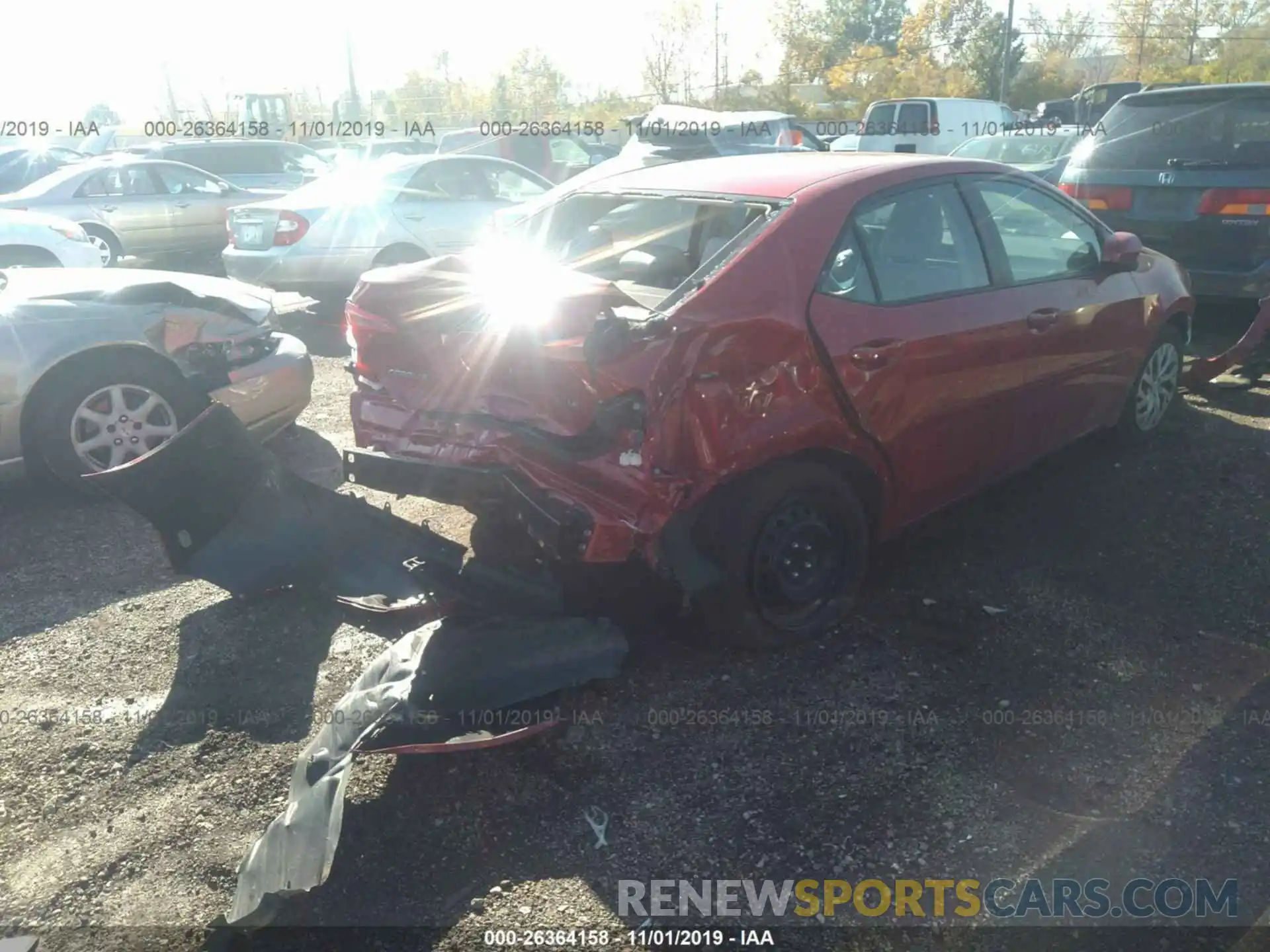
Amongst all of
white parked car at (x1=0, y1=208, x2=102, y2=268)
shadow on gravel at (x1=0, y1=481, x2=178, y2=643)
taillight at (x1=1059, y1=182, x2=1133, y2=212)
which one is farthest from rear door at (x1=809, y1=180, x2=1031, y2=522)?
white parked car at (x1=0, y1=208, x2=102, y2=268)

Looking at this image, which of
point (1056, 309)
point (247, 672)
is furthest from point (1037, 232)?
point (247, 672)

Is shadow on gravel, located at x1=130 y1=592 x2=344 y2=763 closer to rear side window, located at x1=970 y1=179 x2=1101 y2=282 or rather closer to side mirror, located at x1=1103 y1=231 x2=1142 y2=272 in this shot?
rear side window, located at x1=970 y1=179 x2=1101 y2=282

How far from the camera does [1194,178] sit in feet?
23.5

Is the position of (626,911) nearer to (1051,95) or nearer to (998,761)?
(998,761)

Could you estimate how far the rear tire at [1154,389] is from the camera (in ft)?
17.7

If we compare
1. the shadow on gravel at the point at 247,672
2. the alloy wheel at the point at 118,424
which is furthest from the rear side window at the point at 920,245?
the alloy wheel at the point at 118,424

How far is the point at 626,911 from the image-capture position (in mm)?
2615

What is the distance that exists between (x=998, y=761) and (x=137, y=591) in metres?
3.46

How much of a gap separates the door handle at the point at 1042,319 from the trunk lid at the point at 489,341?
183cm

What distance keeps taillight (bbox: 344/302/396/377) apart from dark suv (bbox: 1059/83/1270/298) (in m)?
Result: 5.89

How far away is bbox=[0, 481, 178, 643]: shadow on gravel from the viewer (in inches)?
169

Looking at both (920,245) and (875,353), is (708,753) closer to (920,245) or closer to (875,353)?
(875,353)

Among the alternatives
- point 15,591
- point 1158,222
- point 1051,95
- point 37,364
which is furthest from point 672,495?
point 1051,95

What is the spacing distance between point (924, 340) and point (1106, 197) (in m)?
4.81
